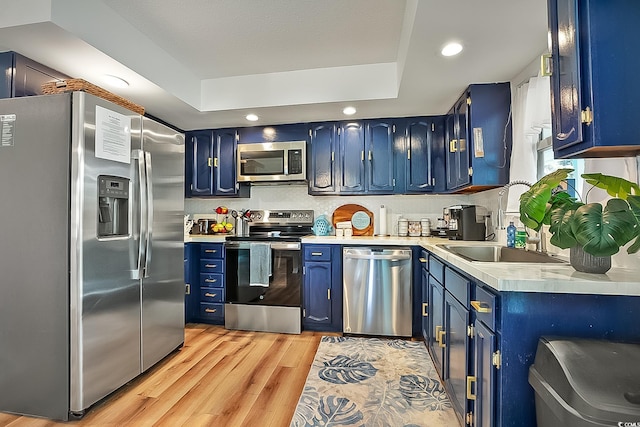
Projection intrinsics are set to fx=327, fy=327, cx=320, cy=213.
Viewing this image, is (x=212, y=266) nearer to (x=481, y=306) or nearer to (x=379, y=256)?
(x=379, y=256)

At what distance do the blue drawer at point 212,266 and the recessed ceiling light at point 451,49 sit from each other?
2686mm

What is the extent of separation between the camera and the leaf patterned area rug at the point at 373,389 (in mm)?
1817

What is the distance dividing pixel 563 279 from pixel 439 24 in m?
1.41

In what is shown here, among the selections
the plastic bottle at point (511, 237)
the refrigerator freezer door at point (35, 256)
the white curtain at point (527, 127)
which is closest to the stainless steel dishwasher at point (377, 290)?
the plastic bottle at point (511, 237)

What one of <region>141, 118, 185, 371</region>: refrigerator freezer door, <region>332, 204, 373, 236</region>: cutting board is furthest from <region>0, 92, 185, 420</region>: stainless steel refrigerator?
<region>332, 204, 373, 236</region>: cutting board

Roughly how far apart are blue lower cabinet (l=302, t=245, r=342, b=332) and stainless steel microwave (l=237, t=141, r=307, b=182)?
2.86ft

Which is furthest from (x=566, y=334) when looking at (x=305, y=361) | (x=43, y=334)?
(x=43, y=334)

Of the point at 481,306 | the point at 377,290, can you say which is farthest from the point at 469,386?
the point at 377,290

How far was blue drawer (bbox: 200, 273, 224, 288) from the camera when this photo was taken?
3361mm

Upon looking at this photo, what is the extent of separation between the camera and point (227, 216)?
404 centimetres

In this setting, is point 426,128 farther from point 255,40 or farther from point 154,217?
point 154,217

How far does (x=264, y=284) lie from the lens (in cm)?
317

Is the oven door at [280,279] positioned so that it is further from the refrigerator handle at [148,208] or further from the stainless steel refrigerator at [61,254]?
the stainless steel refrigerator at [61,254]

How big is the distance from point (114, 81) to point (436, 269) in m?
2.78
